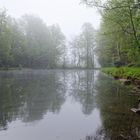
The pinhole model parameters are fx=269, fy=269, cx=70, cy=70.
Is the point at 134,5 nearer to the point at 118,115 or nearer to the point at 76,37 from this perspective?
the point at 118,115

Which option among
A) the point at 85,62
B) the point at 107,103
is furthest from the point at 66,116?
the point at 85,62

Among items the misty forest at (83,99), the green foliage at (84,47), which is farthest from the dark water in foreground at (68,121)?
the green foliage at (84,47)

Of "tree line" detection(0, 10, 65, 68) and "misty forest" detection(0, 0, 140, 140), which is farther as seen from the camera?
"tree line" detection(0, 10, 65, 68)

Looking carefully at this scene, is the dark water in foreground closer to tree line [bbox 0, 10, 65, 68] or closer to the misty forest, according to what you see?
the misty forest

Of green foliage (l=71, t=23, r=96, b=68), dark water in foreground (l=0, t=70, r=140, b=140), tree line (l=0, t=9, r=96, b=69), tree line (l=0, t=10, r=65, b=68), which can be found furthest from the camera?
green foliage (l=71, t=23, r=96, b=68)

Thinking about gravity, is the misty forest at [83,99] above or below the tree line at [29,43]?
below

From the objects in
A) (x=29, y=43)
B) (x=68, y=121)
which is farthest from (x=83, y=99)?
(x=29, y=43)

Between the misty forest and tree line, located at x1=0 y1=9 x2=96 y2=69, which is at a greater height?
tree line, located at x1=0 y1=9 x2=96 y2=69

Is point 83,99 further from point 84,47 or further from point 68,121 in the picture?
point 84,47

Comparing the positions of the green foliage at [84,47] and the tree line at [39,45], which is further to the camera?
the green foliage at [84,47]

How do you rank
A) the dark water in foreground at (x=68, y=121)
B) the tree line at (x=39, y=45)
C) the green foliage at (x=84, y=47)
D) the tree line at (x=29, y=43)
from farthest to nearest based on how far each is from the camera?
the green foliage at (x=84, y=47), the tree line at (x=39, y=45), the tree line at (x=29, y=43), the dark water in foreground at (x=68, y=121)

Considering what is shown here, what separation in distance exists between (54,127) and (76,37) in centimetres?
6793

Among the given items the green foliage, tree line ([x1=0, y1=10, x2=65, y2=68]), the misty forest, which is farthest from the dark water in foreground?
the green foliage

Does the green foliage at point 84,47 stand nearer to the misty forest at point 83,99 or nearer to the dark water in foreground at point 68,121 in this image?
the misty forest at point 83,99
